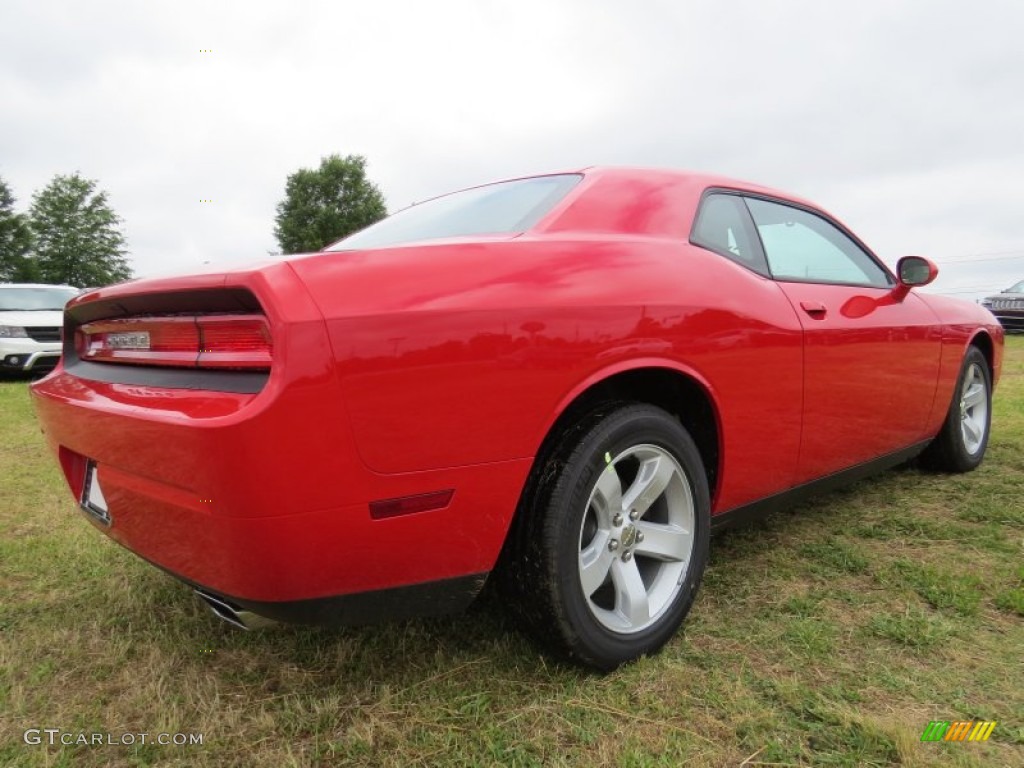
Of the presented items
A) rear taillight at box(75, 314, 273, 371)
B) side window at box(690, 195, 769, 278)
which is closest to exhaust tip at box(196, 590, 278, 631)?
rear taillight at box(75, 314, 273, 371)

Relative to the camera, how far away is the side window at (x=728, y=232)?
225 centimetres

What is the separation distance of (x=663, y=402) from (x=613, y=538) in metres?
0.48

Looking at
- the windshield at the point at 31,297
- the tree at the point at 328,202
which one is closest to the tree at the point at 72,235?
the tree at the point at 328,202

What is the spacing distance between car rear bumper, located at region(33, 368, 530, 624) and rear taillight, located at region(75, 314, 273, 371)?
81 mm

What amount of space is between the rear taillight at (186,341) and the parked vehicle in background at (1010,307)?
17.3m

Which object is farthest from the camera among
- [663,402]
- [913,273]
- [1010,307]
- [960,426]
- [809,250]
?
[1010,307]

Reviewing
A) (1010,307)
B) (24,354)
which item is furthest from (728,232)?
(1010,307)

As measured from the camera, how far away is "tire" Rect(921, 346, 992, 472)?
3564 mm

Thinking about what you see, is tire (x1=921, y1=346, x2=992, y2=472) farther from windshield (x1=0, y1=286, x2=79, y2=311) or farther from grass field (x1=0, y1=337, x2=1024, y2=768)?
windshield (x1=0, y1=286, x2=79, y2=311)

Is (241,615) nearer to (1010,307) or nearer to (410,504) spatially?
(410,504)

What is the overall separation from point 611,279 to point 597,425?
0.38m

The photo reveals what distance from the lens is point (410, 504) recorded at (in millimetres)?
1491

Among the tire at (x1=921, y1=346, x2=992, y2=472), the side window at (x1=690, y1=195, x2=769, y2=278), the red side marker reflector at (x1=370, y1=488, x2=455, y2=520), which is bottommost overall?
the tire at (x1=921, y1=346, x2=992, y2=472)

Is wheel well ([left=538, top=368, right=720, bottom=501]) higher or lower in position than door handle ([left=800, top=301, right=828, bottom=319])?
lower
